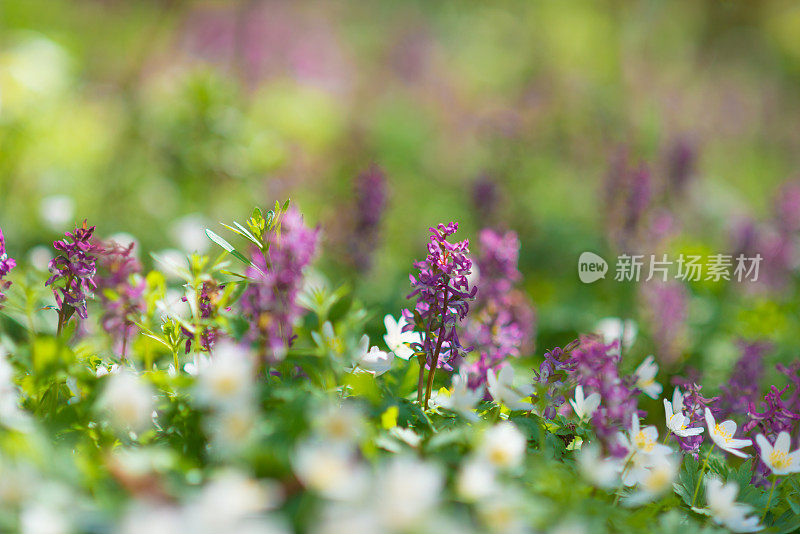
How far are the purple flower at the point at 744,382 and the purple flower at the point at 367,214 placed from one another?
1421 mm

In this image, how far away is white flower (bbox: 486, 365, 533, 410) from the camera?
1.28m

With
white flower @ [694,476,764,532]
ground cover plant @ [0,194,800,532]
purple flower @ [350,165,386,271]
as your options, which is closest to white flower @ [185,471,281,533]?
ground cover plant @ [0,194,800,532]

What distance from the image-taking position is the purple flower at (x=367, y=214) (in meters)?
2.77

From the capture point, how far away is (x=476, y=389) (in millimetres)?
1290

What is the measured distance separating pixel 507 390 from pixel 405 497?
547mm

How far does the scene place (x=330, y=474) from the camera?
0.81 m

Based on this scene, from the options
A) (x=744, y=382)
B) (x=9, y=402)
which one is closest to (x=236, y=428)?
(x=9, y=402)

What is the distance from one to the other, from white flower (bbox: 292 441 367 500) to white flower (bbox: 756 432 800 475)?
0.87 m

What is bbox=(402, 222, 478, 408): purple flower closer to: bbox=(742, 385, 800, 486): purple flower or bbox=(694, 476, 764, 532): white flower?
bbox=(694, 476, 764, 532): white flower

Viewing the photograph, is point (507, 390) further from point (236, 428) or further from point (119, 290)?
point (119, 290)

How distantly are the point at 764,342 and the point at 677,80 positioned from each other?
9.99 meters

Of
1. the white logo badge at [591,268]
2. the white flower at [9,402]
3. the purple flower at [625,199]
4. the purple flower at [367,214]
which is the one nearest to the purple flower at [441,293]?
the white flower at [9,402]

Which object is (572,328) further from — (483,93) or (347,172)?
(483,93)

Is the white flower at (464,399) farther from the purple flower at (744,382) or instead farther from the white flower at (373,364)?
the purple flower at (744,382)
